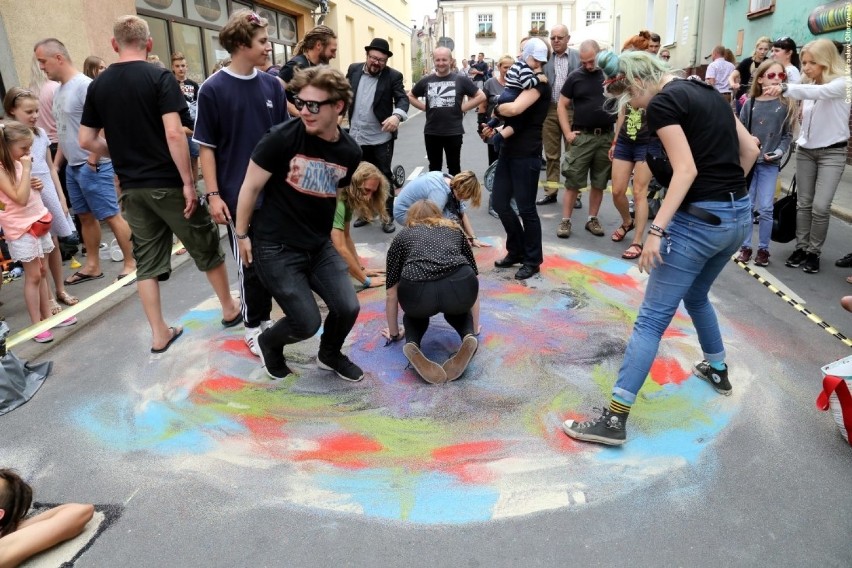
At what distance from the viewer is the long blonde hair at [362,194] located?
4215mm

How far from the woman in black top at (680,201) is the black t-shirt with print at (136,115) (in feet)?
8.28

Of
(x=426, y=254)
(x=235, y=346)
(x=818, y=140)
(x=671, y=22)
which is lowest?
(x=235, y=346)

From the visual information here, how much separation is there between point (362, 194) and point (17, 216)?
2.30 meters

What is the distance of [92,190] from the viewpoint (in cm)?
516

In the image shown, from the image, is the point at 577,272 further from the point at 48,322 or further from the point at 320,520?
the point at 48,322

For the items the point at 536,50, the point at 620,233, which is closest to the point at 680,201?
the point at 536,50

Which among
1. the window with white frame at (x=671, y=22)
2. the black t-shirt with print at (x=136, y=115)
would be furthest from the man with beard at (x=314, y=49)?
the window with white frame at (x=671, y=22)

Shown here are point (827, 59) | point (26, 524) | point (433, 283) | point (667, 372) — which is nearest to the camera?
point (26, 524)

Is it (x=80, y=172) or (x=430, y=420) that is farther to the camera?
(x=80, y=172)

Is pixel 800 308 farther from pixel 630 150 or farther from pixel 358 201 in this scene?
pixel 358 201

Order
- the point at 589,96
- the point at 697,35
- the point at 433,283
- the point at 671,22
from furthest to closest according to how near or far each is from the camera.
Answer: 1. the point at 671,22
2. the point at 697,35
3. the point at 589,96
4. the point at 433,283

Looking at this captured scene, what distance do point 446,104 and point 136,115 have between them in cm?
406

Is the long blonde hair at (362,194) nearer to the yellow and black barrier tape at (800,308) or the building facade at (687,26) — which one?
the yellow and black barrier tape at (800,308)

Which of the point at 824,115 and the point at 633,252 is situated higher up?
the point at 824,115
